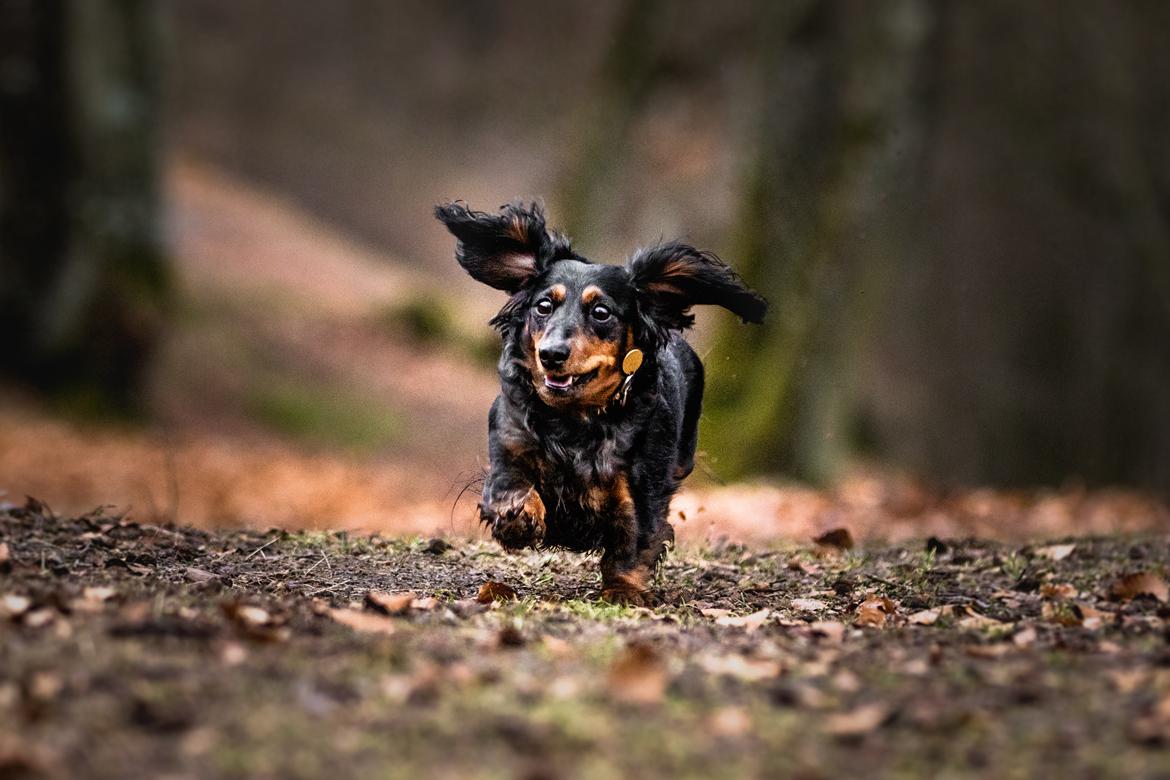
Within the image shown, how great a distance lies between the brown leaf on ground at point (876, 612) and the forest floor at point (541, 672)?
0.5 inches

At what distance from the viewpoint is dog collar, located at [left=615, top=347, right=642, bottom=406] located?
452 cm

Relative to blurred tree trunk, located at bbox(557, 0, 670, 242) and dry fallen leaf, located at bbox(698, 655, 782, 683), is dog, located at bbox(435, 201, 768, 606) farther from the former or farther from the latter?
blurred tree trunk, located at bbox(557, 0, 670, 242)

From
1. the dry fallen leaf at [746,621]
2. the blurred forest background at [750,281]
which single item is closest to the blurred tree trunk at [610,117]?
the blurred forest background at [750,281]

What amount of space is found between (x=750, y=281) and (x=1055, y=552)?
5.35 metres

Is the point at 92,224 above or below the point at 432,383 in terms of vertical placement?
below

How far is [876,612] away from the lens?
4.27m

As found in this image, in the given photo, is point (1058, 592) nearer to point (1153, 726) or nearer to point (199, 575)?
point (1153, 726)

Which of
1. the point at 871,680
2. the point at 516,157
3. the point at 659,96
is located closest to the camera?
the point at 871,680

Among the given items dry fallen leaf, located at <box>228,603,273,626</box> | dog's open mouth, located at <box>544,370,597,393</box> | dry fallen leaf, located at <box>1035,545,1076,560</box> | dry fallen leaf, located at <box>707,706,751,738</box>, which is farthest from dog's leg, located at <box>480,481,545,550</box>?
dry fallen leaf, located at <box>1035,545,1076,560</box>

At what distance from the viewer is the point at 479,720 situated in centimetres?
265

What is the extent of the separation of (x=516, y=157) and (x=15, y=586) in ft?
88.0

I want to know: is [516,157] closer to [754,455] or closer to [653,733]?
[754,455]

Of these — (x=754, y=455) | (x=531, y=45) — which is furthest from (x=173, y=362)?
(x=531, y=45)

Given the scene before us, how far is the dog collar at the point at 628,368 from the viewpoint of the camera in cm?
452
